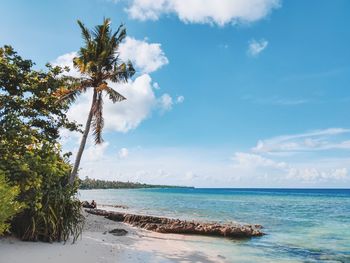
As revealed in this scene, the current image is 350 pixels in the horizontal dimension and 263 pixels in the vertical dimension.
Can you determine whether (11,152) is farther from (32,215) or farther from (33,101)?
(33,101)

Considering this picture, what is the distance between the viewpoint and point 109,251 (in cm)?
1484

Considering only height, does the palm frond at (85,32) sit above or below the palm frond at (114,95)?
above

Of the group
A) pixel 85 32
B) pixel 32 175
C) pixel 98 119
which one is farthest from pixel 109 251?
pixel 85 32

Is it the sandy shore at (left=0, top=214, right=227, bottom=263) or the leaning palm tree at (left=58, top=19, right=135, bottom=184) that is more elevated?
the leaning palm tree at (left=58, top=19, right=135, bottom=184)

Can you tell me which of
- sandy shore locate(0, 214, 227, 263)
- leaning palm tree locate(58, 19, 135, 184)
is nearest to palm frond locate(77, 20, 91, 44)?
leaning palm tree locate(58, 19, 135, 184)

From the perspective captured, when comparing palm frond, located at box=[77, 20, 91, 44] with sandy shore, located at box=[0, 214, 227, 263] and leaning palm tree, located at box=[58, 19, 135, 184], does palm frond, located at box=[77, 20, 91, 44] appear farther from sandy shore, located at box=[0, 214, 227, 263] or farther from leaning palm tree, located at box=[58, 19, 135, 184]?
sandy shore, located at box=[0, 214, 227, 263]

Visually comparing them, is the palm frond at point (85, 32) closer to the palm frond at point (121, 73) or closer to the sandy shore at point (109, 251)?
the palm frond at point (121, 73)

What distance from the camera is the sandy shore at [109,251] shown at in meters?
12.1

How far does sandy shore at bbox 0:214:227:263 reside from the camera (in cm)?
1206

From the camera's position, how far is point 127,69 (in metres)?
24.0

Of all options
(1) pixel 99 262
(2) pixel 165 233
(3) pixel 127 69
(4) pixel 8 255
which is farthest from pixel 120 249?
(3) pixel 127 69

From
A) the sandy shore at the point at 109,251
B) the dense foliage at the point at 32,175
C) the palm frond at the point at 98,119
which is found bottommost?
the sandy shore at the point at 109,251

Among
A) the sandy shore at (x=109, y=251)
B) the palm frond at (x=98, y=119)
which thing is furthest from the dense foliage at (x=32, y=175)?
the palm frond at (x=98, y=119)

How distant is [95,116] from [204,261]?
12164 millimetres
